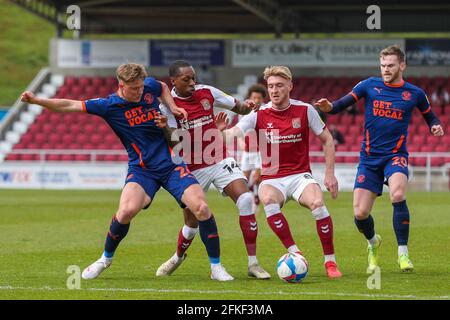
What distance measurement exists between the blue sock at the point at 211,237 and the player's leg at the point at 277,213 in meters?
0.56

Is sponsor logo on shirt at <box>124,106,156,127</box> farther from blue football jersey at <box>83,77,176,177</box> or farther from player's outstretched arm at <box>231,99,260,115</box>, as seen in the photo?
player's outstretched arm at <box>231,99,260,115</box>

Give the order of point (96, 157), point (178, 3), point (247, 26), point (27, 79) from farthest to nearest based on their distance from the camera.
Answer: point (27, 79) → point (247, 26) → point (178, 3) → point (96, 157)

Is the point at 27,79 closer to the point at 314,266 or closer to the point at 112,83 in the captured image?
the point at 112,83

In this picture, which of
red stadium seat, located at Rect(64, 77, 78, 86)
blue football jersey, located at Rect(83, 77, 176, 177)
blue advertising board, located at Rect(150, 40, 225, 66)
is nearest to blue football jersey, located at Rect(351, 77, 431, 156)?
blue football jersey, located at Rect(83, 77, 176, 177)

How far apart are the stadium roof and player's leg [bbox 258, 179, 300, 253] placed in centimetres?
2307

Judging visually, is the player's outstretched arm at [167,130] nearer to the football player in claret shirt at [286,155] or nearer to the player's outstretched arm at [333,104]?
the football player in claret shirt at [286,155]

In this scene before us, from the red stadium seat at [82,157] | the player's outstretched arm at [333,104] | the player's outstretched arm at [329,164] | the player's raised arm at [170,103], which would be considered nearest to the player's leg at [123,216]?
the player's raised arm at [170,103]

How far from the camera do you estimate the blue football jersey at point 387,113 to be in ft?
36.1

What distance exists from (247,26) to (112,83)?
19.4 ft

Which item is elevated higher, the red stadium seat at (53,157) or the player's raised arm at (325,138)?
the player's raised arm at (325,138)

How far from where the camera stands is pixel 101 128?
3578 cm

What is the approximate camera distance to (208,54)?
36438 mm

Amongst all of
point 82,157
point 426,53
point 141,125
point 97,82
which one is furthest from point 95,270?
point 97,82
